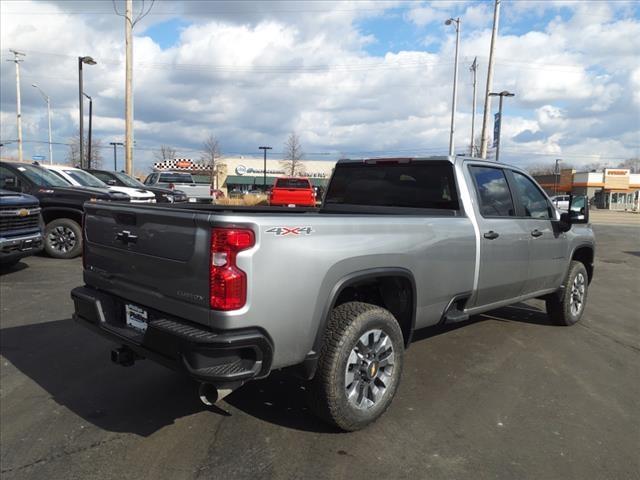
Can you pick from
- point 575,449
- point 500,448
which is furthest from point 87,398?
point 575,449

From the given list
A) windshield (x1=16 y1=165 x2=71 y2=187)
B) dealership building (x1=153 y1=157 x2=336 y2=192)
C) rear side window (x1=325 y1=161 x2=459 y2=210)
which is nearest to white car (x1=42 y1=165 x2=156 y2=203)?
Answer: windshield (x1=16 y1=165 x2=71 y2=187)

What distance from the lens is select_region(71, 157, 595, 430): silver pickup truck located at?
274 centimetres

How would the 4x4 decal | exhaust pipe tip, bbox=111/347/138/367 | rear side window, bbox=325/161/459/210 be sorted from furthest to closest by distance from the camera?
rear side window, bbox=325/161/459/210
exhaust pipe tip, bbox=111/347/138/367
the 4x4 decal

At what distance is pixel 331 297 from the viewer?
3.12 metres

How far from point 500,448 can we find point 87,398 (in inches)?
119

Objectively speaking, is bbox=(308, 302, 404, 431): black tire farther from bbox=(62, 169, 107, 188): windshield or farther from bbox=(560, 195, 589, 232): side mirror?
bbox=(62, 169, 107, 188): windshield

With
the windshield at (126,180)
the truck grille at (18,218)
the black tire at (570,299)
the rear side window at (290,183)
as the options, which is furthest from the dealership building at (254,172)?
the black tire at (570,299)

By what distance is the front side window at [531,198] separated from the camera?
17.5 ft

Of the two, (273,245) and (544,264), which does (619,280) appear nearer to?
(544,264)

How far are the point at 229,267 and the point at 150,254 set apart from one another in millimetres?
711

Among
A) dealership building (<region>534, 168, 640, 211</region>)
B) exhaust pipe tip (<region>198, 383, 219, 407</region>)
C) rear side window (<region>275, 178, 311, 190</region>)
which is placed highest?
dealership building (<region>534, 168, 640, 211</region>)

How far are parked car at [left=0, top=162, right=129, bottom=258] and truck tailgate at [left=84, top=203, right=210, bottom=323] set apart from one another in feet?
21.8

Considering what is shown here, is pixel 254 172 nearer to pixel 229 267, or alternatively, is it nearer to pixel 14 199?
pixel 14 199

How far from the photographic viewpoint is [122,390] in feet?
13.5
